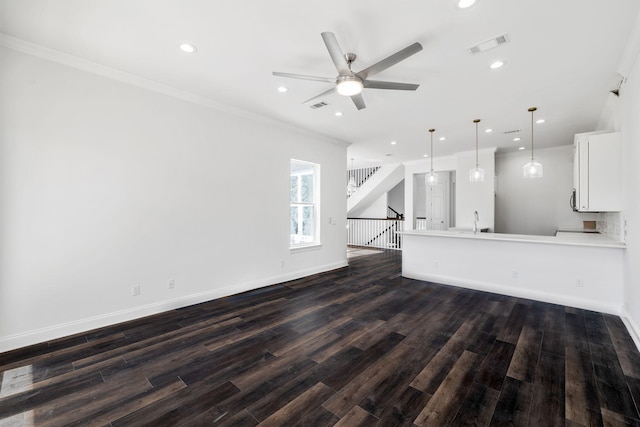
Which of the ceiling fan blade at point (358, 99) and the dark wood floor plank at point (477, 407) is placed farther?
the ceiling fan blade at point (358, 99)

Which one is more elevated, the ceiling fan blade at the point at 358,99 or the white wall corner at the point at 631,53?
the white wall corner at the point at 631,53

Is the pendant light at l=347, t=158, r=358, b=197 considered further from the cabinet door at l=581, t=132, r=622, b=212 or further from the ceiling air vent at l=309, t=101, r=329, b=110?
the cabinet door at l=581, t=132, r=622, b=212

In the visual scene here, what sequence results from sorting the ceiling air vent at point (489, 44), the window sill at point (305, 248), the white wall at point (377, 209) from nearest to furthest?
the ceiling air vent at point (489, 44), the window sill at point (305, 248), the white wall at point (377, 209)

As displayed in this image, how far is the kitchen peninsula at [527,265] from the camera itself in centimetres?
372

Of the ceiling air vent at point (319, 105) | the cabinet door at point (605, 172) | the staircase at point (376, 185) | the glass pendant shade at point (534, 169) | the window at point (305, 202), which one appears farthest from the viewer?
the staircase at point (376, 185)

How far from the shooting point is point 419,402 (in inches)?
76.5

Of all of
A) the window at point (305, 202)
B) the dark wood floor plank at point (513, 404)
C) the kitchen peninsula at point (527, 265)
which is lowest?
the dark wood floor plank at point (513, 404)

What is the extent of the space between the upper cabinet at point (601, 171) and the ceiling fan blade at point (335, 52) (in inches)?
148

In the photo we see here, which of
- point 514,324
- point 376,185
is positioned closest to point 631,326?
point 514,324

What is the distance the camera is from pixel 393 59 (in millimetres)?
2377

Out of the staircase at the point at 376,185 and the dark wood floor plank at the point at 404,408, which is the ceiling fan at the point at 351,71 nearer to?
the dark wood floor plank at the point at 404,408

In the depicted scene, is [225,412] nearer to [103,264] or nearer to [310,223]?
[103,264]

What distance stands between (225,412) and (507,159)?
837 cm

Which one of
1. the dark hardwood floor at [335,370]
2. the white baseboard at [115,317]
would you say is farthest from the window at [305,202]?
the dark hardwood floor at [335,370]
